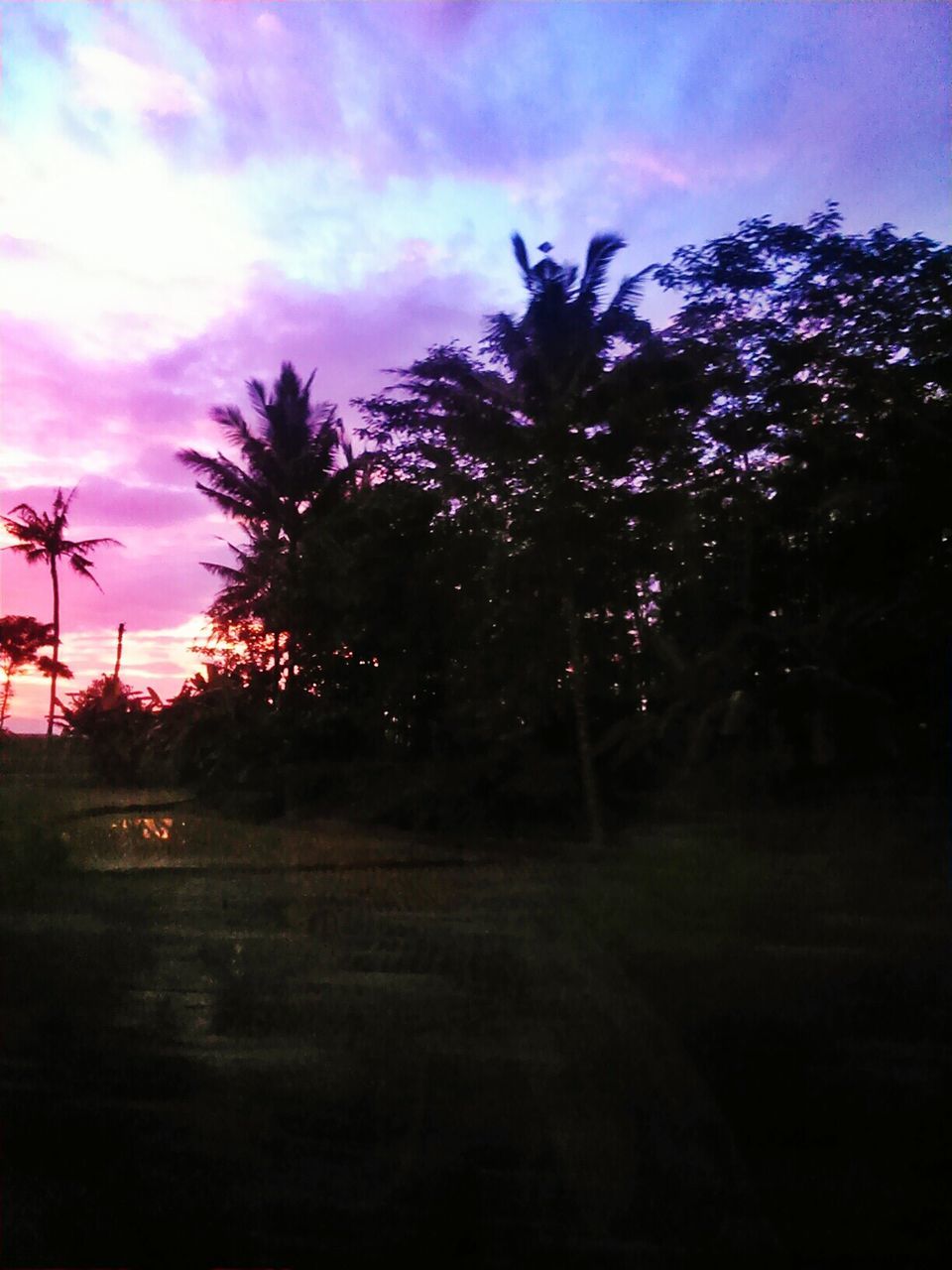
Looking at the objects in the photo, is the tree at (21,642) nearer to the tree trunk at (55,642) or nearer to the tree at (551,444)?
the tree trunk at (55,642)

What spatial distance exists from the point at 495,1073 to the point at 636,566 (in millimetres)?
10782

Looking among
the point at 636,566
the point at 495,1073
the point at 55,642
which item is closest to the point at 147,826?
the point at 55,642

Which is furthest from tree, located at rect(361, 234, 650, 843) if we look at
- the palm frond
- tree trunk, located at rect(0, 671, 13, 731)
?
tree trunk, located at rect(0, 671, 13, 731)

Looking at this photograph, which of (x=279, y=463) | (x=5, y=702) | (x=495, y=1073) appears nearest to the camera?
(x=495, y=1073)

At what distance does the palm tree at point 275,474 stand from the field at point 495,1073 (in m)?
13.4

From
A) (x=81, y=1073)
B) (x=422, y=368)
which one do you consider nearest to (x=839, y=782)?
(x=422, y=368)

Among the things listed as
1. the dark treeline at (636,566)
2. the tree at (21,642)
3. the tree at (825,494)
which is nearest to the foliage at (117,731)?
the dark treeline at (636,566)

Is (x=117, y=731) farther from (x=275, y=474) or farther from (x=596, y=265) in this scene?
(x=596, y=265)

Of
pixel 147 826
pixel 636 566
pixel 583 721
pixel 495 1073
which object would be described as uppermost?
pixel 636 566

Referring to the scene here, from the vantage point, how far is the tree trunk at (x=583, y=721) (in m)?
15.6

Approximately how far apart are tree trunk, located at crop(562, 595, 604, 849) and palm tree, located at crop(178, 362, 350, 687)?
7131 millimetres

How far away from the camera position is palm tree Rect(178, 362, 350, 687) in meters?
22.3

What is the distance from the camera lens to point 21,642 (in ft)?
48.9

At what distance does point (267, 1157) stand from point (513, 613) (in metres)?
12.1
